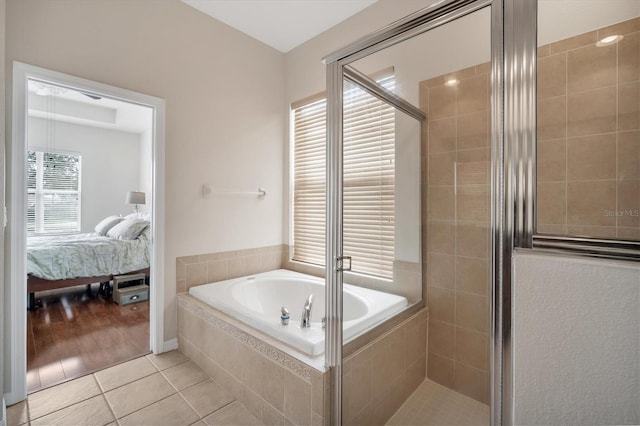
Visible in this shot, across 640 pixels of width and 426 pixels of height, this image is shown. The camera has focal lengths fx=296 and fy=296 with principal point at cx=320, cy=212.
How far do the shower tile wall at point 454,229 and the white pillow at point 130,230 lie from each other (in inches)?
146

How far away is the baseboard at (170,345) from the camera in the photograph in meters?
2.35

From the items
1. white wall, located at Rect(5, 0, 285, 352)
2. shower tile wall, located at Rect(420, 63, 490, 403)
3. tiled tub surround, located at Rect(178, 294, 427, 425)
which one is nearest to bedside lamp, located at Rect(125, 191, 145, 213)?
white wall, located at Rect(5, 0, 285, 352)

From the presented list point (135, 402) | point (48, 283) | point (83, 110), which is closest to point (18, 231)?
point (135, 402)

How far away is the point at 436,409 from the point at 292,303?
4.38ft

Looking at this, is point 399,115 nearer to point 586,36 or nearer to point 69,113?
point 586,36

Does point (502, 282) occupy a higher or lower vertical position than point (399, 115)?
lower

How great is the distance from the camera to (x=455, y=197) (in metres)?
1.83

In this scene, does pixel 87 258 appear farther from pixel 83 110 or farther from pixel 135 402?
pixel 83 110

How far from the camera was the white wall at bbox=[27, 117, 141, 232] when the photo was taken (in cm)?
511

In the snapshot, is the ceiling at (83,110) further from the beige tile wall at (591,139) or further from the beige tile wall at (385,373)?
the beige tile wall at (591,139)

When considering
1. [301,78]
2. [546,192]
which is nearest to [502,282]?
[546,192]

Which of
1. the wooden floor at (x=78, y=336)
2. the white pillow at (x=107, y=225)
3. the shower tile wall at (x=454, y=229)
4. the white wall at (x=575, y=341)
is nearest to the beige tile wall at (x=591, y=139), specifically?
the white wall at (x=575, y=341)

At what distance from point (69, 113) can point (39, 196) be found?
1449 millimetres

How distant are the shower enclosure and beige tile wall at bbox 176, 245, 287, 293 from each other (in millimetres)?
1494
